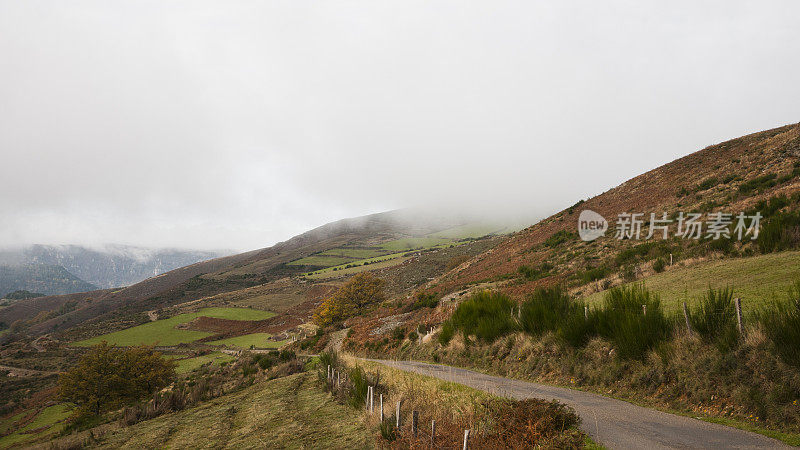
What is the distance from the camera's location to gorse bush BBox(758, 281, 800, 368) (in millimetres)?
5602

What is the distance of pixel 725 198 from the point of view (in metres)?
23.1

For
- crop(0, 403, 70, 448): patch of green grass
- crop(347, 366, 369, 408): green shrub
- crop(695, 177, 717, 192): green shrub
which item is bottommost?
crop(0, 403, 70, 448): patch of green grass

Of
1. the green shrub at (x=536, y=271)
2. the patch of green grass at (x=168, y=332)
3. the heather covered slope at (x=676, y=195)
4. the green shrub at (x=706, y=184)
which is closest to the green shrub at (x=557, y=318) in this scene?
the heather covered slope at (x=676, y=195)

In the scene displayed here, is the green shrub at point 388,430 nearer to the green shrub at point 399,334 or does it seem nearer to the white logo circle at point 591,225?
the green shrub at point 399,334

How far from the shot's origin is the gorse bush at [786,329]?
5.60m

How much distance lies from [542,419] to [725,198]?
27.1 meters

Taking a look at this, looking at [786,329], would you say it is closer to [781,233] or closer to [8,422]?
[781,233]

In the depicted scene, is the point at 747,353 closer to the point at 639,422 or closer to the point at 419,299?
the point at 639,422

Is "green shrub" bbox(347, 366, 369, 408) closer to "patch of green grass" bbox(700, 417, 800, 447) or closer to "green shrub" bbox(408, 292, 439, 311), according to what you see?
"patch of green grass" bbox(700, 417, 800, 447)

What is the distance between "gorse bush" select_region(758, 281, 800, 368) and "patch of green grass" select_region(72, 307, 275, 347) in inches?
3315

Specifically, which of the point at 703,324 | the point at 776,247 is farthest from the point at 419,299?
the point at 703,324

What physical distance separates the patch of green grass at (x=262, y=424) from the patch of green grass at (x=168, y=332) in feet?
215

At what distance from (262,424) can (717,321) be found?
13152 mm

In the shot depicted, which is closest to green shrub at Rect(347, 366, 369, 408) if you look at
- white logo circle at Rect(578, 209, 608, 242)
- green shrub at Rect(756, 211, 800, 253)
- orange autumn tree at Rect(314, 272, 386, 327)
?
green shrub at Rect(756, 211, 800, 253)
